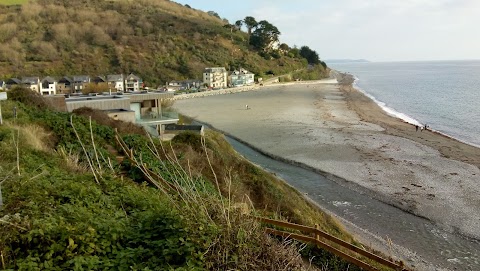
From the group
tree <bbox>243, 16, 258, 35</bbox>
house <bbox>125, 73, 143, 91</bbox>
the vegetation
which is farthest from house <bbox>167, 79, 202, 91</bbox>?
the vegetation

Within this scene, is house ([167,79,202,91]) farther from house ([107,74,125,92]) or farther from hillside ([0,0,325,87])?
house ([107,74,125,92])

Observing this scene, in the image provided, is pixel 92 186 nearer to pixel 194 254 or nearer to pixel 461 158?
pixel 194 254

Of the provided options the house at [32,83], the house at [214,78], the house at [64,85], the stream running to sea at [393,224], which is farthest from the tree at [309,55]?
the stream running to sea at [393,224]

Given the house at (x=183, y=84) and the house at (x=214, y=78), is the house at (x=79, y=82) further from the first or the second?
the house at (x=214, y=78)

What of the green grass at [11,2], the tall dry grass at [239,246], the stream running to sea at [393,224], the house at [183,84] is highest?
the green grass at [11,2]

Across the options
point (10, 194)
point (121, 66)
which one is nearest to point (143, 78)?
point (121, 66)

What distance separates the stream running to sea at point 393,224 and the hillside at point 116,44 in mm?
66494

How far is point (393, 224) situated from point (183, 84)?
228 feet

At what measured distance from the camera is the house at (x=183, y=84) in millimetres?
77769

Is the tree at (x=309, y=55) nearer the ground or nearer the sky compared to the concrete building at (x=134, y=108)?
nearer the sky

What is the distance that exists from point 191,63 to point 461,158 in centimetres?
7559

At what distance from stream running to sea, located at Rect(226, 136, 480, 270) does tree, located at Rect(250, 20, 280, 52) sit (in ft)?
302

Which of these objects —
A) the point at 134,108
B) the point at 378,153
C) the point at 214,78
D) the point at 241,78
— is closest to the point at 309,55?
the point at 241,78

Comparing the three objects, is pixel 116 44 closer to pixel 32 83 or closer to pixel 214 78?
pixel 214 78
